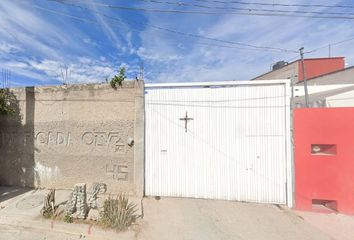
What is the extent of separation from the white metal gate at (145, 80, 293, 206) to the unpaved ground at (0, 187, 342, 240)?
17.7 inches

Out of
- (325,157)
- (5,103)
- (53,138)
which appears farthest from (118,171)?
(325,157)

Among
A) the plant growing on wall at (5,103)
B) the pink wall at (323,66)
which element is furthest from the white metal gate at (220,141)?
the pink wall at (323,66)

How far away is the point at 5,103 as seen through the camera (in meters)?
6.27

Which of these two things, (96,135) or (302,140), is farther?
(96,135)

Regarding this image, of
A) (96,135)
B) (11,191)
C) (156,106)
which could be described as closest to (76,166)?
(96,135)

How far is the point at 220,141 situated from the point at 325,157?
2409mm

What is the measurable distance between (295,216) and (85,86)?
20.5 ft

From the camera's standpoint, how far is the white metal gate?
213 inches

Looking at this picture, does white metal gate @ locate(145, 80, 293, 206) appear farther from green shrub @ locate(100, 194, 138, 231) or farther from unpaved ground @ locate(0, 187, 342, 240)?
green shrub @ locate(100, 194, 138, 231)

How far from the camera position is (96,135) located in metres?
6.05

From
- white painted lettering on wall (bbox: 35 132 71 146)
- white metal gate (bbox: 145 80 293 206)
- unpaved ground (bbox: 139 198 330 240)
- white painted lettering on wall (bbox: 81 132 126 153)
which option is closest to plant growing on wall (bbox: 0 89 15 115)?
white painted lettering on wall (bbox: 35 132 71 146)

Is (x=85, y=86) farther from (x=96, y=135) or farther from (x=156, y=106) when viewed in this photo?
(x=156, y=106)

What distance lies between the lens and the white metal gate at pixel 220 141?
17.7 feet

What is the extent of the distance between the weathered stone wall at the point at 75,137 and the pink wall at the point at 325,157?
3972 millimetres
